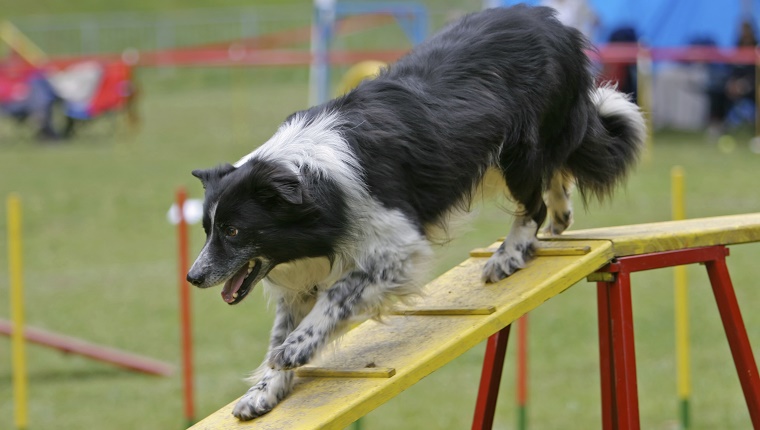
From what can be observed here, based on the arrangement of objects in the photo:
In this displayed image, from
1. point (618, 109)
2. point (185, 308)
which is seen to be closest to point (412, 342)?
point (618, 109)

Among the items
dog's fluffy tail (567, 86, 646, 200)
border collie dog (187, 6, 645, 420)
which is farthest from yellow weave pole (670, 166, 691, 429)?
border collie dog (187, 6, 645, 420)

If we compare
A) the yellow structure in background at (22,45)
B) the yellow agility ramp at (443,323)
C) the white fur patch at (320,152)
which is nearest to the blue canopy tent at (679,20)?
the yellow structure in background at (22,45)

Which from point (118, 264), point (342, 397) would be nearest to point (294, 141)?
point (342, 397)

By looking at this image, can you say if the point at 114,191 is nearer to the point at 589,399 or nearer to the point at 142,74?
the point at 589,399

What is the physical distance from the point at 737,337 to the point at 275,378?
78.0 inches

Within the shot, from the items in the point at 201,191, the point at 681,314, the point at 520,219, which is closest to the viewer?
the point at 520,219

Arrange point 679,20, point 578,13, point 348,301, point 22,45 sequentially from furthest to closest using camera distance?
1. point 22,45
2. point 679,20
3. point 578,13
4. point 348,301

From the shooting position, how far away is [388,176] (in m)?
3.96

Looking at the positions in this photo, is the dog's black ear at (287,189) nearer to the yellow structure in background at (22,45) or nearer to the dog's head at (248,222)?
the dog's head at (248,222)

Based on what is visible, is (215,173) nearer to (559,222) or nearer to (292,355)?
(292,355)

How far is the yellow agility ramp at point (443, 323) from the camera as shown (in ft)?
12.3

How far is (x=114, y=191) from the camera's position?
47.6 ft

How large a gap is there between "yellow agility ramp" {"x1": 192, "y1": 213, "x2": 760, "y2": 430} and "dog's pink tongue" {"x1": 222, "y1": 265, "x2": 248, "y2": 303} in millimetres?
444

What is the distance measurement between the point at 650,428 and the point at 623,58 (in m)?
10.5
